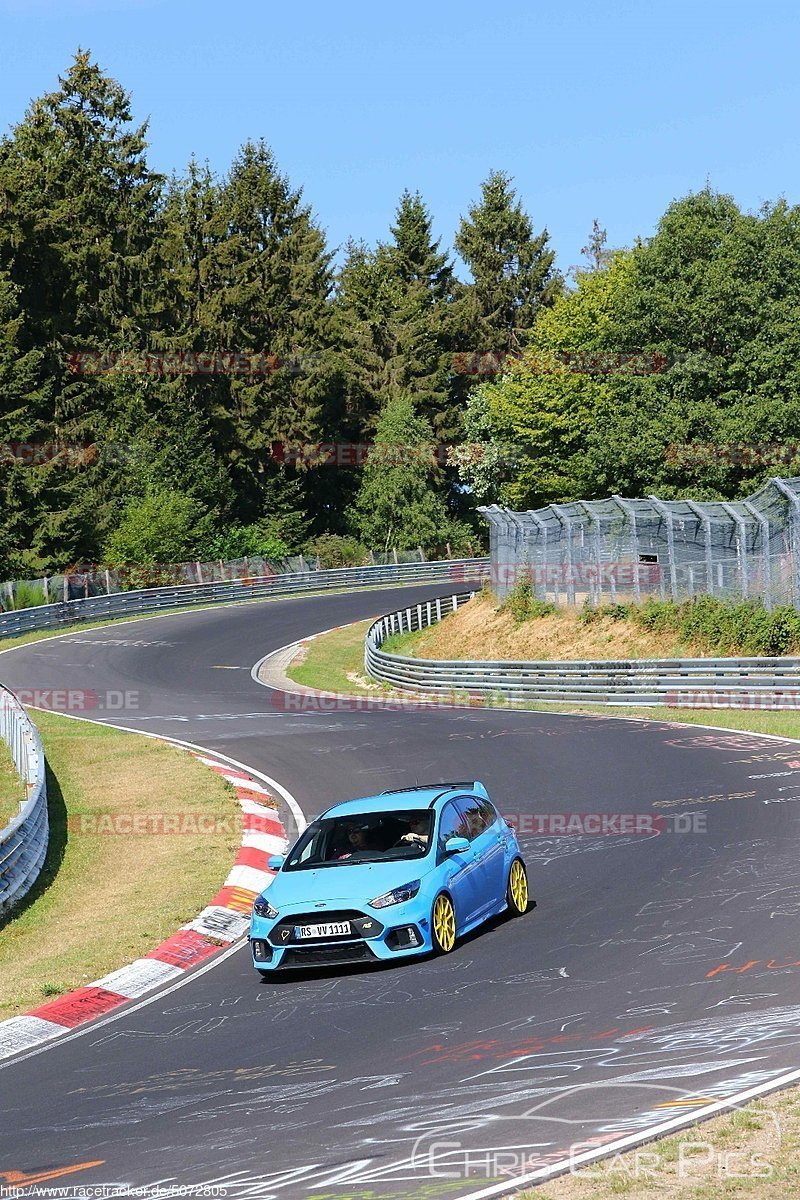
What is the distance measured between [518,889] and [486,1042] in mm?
4700

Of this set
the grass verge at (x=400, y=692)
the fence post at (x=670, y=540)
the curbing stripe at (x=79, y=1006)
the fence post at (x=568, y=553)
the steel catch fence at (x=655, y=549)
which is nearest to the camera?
the curbing stripe at (x=79, y=1006)

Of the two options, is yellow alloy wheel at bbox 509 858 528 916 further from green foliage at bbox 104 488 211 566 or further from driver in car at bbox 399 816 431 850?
green foliage at bbox 104 488 211 566

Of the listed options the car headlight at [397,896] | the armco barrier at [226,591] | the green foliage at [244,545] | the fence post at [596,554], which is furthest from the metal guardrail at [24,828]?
the green foliage at [244,545]

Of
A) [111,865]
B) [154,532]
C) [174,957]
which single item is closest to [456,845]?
[174,957]

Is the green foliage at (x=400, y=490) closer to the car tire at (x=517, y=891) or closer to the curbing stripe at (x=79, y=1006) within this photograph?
the car tire at (x=517, y=891)

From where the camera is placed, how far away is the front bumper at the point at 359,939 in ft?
39.9

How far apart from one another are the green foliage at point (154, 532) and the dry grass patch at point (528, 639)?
22.1 m

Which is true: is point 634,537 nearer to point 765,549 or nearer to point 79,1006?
point 765,549

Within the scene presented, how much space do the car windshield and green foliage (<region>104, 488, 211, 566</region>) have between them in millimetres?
58350

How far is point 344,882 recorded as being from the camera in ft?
41.4

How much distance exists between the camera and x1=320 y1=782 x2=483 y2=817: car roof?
13.9m

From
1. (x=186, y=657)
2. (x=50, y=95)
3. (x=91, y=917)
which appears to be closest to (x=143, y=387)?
(x=50, y=95)

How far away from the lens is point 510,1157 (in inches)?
276

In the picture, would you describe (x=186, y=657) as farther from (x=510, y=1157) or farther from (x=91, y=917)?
(x=510, y=1157)
